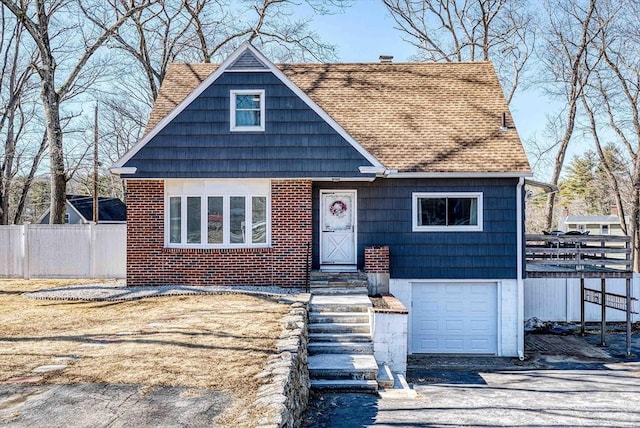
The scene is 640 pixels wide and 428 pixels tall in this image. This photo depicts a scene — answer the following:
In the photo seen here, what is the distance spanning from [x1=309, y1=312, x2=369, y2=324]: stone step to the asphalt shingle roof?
425 cm

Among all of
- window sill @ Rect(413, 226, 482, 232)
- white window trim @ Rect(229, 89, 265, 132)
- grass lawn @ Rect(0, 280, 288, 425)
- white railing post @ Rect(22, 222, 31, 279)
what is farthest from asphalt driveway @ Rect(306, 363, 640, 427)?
white railing post @ Rect(22, 222, 31, 279)

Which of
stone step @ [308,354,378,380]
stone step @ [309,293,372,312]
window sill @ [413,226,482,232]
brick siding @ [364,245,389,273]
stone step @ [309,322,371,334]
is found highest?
window sill @ [413,226,482,232]

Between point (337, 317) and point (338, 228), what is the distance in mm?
3452

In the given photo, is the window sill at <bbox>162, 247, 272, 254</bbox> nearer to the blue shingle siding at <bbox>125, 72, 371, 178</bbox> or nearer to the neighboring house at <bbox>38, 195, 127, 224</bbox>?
the blue shingle siding at <bbox>125, 72, 371, 178</bbox>

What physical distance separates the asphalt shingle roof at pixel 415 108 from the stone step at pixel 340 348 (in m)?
5.02

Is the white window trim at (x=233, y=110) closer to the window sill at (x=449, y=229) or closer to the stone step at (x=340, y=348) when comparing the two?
the window sill at (x=449, y=229)

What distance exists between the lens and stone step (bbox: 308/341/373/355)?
32.8ft

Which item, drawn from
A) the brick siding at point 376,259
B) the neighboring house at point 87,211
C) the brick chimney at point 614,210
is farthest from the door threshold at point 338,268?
the brick chimney at point 614,210

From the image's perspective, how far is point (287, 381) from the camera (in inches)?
256

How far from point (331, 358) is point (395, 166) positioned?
18.7ft

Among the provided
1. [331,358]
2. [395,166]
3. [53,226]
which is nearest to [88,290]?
[53,226]

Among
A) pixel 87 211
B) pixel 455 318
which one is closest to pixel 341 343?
pixel 455 318

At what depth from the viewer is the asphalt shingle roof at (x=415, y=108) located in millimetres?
13820

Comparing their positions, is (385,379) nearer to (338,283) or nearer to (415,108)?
(338,283)
